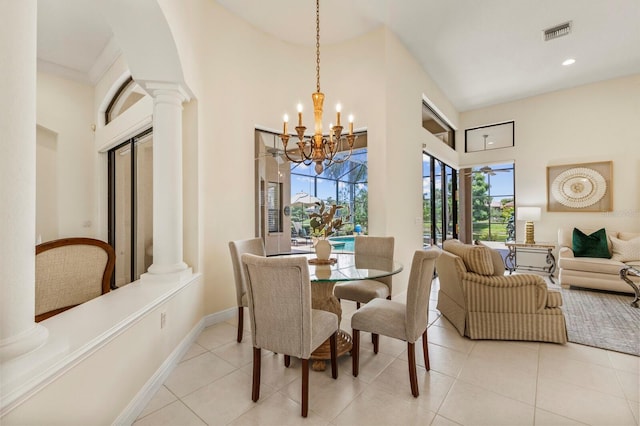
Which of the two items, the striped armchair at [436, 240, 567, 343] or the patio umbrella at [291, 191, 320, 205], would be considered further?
the patio umbrella at [291, 191, 320, 205]

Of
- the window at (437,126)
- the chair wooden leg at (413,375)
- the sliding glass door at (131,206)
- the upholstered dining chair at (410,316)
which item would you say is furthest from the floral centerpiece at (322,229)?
the window at (437,126)

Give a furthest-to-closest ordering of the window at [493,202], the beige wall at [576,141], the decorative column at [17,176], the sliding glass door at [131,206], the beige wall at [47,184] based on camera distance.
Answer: the window at [493,202]
the beige wall at [576,141]
the beige wall at [47,184]
the sliding glass door at [131,206]
the decorative column at [17,176]

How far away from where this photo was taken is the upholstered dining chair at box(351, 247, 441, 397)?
193 centimetres

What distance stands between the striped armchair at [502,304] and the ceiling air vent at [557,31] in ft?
10.5

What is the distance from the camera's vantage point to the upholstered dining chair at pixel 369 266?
8.86 feet

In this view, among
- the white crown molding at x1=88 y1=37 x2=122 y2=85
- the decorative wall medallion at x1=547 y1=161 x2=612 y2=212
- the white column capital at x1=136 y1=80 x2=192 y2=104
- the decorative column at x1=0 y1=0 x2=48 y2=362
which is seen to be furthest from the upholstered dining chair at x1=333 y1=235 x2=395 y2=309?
the decorative wall medallion at x1=547 y1=161 x2=612 y2=212

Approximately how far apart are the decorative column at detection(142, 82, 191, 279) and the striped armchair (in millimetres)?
2734

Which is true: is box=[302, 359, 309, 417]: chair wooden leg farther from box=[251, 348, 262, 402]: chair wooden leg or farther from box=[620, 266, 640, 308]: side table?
box=[620, 266, 640, 308]: side table

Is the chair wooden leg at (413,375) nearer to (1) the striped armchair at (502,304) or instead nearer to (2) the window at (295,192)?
(1) the striped armchair at (502,304)

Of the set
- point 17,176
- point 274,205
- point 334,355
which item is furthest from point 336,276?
point 274,205

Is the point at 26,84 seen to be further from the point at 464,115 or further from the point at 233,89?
the point at 464,115

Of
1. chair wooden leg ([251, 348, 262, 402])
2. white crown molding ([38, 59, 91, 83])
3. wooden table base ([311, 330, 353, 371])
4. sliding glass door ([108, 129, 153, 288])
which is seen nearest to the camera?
chair wooden leg ([251, 348, 262, 402])

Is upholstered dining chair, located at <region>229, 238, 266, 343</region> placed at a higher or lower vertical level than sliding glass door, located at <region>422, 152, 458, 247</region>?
lower

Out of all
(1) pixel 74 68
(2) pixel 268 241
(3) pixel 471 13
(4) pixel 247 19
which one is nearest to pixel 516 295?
(2) pixel 268 241
